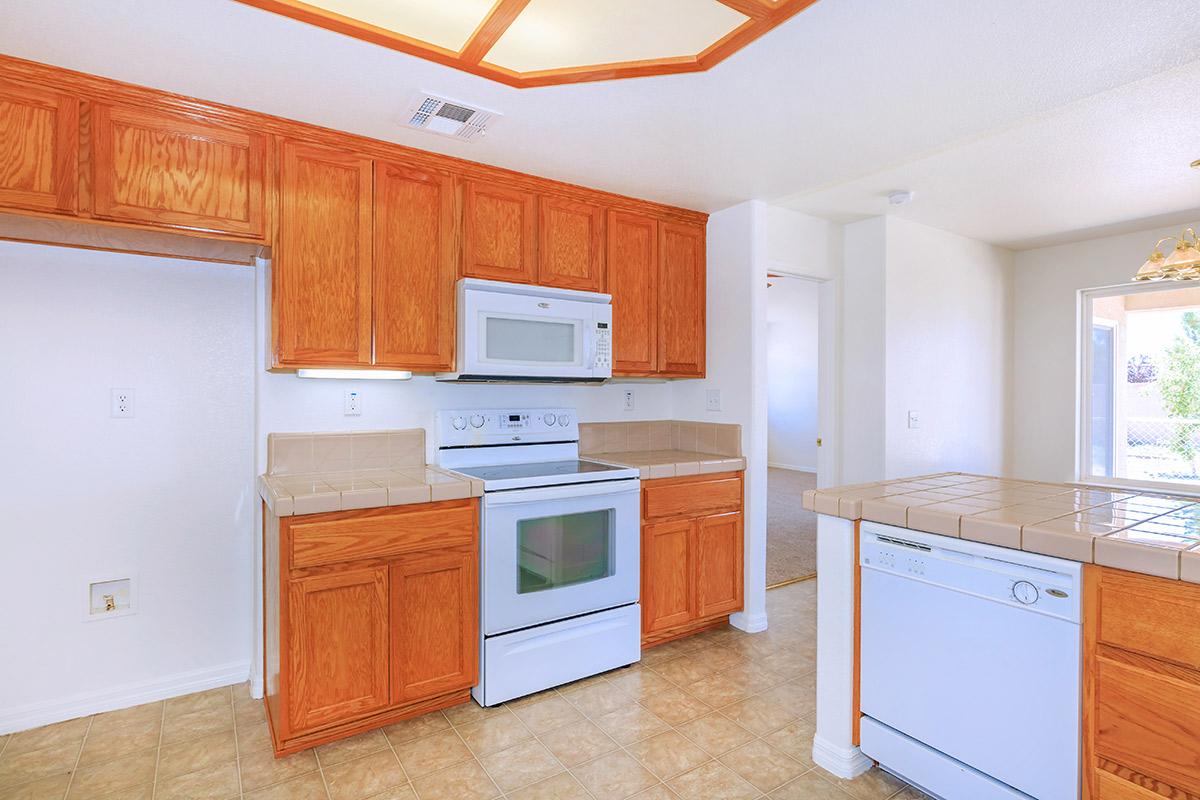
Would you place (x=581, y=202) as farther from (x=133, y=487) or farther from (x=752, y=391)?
(x=133, y=487)

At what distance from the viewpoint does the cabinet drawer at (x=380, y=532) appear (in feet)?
6.79

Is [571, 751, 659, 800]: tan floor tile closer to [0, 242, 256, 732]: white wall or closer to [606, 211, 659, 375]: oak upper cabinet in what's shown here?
[0, 242, 256, 732]: white wall

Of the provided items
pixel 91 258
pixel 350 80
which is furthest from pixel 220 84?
pixel 91 258

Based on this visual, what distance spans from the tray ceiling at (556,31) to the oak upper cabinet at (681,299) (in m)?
1.43

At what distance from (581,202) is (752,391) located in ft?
4.31

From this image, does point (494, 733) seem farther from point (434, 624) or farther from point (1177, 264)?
point (1177, 264)

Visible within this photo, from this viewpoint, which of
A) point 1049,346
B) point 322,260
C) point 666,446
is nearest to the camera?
point 322,260

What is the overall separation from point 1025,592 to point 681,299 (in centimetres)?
220

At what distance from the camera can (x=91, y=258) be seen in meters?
2.38

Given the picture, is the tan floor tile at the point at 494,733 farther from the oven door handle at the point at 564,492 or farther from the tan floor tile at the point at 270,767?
the oven door handle at the point at 564,492

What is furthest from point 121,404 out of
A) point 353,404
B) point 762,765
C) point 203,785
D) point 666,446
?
point 762,765

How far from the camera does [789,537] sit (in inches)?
201

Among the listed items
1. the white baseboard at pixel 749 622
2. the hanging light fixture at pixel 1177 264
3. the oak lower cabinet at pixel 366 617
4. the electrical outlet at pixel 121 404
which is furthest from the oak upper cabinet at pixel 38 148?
the hanging light fixture at pixel 1177 264

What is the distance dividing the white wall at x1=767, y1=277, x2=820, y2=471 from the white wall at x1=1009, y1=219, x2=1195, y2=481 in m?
3.86
